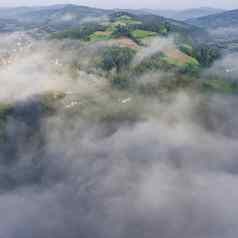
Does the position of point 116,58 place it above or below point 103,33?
below

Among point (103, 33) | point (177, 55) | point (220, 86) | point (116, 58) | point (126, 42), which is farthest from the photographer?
point (103, 33)

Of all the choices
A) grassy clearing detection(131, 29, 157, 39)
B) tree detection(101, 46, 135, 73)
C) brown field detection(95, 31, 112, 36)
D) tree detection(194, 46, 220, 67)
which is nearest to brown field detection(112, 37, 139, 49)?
grassy clearing detection(131, 29, 157, 39)

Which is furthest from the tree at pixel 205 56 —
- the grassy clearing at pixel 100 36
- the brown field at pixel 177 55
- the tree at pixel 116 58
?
the grassy clearing at pixel 100 36

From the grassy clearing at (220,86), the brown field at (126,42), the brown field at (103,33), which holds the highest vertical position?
the brown field at (103,33)

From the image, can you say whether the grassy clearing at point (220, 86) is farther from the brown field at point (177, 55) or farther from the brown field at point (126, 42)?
the brown field at point (126, 42)

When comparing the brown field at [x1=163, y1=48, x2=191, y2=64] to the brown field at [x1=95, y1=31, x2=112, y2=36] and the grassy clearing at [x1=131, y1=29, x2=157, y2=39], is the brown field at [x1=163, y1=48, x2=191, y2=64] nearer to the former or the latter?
the grassy clearing at [x1=131, y1=29, x2=157, y2=39]

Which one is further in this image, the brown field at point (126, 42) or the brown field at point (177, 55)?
the brown field at point (126, 42)

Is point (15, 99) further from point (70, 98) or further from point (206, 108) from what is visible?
point (206, 108)

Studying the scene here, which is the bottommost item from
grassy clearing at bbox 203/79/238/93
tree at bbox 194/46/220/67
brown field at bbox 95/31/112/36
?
grassy clearing at bbox 203/79/238/93

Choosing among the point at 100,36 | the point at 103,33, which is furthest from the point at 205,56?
the point at 103,33

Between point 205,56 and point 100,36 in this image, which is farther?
point 100,36

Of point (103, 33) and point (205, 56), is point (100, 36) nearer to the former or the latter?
point (103, 33)
